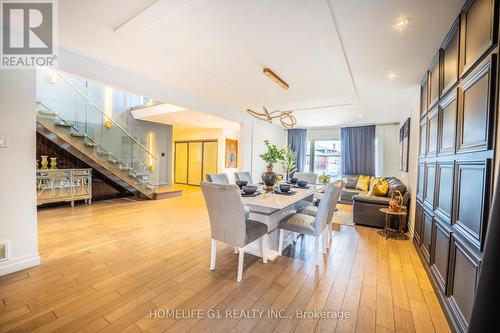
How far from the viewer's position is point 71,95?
5.14m

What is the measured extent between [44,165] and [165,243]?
13.7 ft

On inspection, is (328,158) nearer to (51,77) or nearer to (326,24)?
(326,24)

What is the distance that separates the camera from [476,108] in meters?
1.46

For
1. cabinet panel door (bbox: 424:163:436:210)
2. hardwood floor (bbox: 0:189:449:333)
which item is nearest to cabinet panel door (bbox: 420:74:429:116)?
cabinet panel door (bbox: 424:163:436:210)

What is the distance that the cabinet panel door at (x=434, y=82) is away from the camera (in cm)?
236

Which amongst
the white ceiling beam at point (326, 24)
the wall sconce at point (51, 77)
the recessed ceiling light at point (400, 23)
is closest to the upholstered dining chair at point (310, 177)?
the white ceiling beam at point (326, 24)

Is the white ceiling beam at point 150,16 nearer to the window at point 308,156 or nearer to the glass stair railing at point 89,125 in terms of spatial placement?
the glass stair railing at point 89,125

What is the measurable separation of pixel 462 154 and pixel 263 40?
2.10 meters

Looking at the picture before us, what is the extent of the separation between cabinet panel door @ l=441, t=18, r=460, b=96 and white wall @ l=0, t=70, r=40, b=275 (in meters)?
4.19

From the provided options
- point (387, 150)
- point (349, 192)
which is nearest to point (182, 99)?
point (349, 192)

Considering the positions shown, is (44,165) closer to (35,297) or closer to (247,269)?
(35,297)

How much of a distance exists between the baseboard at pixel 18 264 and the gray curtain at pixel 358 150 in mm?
7625

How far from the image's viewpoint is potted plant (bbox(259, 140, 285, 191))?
3.00m

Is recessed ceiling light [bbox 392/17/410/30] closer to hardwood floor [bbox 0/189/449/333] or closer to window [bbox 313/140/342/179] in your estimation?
hardwood floor [bbox 0/189/449/333]
